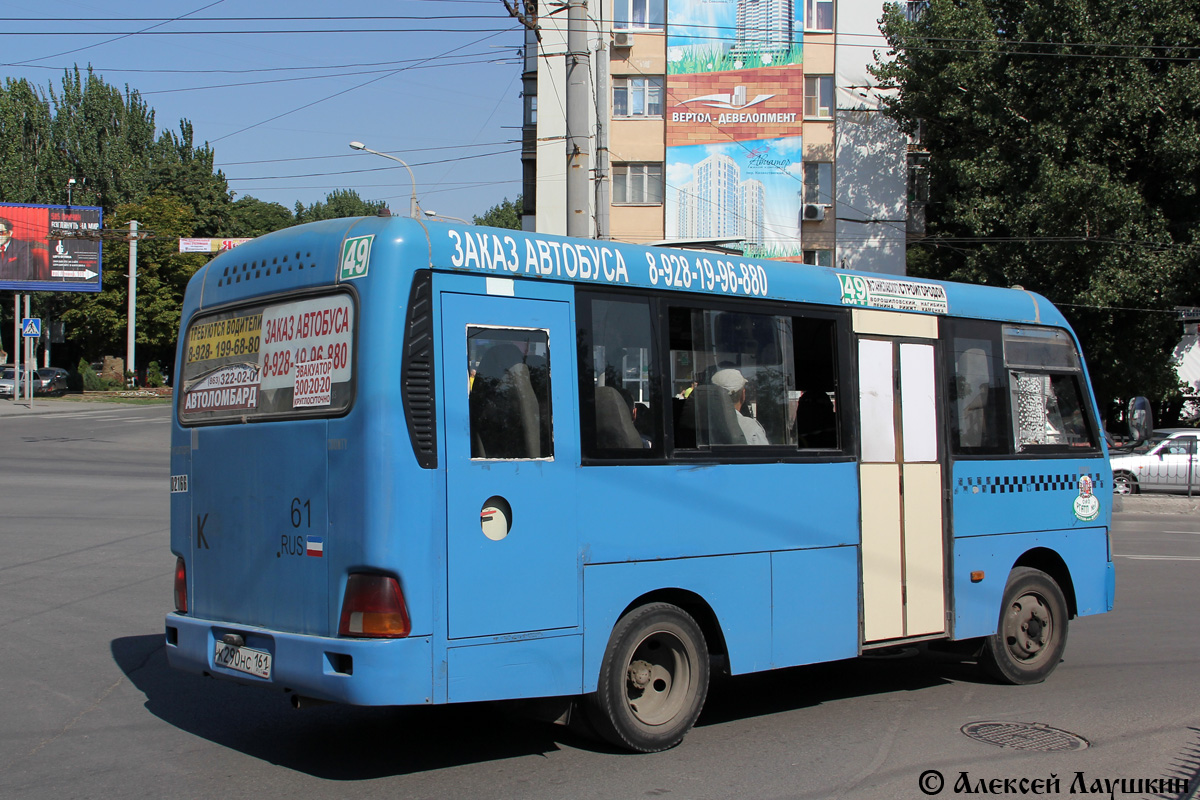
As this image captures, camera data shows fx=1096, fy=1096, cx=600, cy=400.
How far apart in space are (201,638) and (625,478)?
7.99 ft

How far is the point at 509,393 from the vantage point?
5523mm

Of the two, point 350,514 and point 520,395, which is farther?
point 520,395

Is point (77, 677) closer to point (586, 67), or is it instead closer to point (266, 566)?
point (266, 566)

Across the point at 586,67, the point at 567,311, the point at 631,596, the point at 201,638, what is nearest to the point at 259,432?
the point at 201,638

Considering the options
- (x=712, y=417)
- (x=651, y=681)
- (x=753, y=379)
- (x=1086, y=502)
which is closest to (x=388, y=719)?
(x=651, y=681)

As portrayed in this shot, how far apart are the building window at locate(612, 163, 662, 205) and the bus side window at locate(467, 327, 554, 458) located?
30942 mm

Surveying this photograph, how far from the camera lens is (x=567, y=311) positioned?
5.84 meters

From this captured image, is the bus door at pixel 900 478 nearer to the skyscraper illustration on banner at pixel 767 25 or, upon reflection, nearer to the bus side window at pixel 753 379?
the bus side window at pixel 753 379

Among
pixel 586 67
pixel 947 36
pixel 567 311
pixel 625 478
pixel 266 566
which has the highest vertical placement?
pixel 947 36

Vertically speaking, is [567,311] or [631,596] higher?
[567,311]

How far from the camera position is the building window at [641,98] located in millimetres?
35781

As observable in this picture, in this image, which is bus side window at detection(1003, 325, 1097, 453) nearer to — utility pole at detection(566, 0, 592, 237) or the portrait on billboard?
utility pole at detection(566, 0, 592, 237)

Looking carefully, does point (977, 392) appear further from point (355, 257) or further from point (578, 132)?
point (578, 132)

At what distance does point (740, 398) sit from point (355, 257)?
2.54 meters
